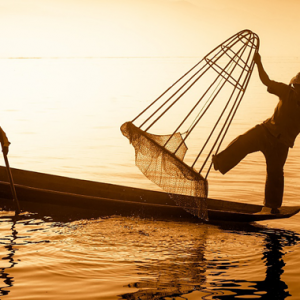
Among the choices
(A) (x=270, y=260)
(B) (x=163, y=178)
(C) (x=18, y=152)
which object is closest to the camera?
(A) (x=270, y=260)

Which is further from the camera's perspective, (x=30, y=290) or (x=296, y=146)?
(x=296, y=146)

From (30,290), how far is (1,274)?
0.45 meters

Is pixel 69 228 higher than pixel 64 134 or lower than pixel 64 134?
lower

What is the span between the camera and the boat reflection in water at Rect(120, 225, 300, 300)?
4617 mm

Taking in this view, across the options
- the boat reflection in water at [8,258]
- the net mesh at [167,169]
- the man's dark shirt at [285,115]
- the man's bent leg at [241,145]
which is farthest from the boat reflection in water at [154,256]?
the man's dark shirt at [285,115]

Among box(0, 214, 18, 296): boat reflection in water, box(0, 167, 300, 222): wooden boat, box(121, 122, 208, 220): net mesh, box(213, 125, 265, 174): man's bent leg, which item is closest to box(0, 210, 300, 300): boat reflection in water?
box(0, 214, 18, 296): boat reflection in water

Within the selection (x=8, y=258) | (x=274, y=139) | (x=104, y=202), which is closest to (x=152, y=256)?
(x=8, y=258)

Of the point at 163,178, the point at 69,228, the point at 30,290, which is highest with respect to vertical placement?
the point at 163,178

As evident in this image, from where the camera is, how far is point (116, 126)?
1658 cm

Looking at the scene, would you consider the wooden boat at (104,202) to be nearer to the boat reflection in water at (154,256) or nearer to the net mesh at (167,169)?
the boat reflection in water at (154,256)

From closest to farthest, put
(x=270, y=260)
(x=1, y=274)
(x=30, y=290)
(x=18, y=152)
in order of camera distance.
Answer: (x=30, y=290) → (x=1, y=274) → (x=270, y=260) → (x=18, y=152)

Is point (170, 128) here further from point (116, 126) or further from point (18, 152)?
point (18, 152)

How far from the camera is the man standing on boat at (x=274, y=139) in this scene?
243 inches

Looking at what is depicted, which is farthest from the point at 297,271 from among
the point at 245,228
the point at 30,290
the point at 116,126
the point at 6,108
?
the point at 6,108
